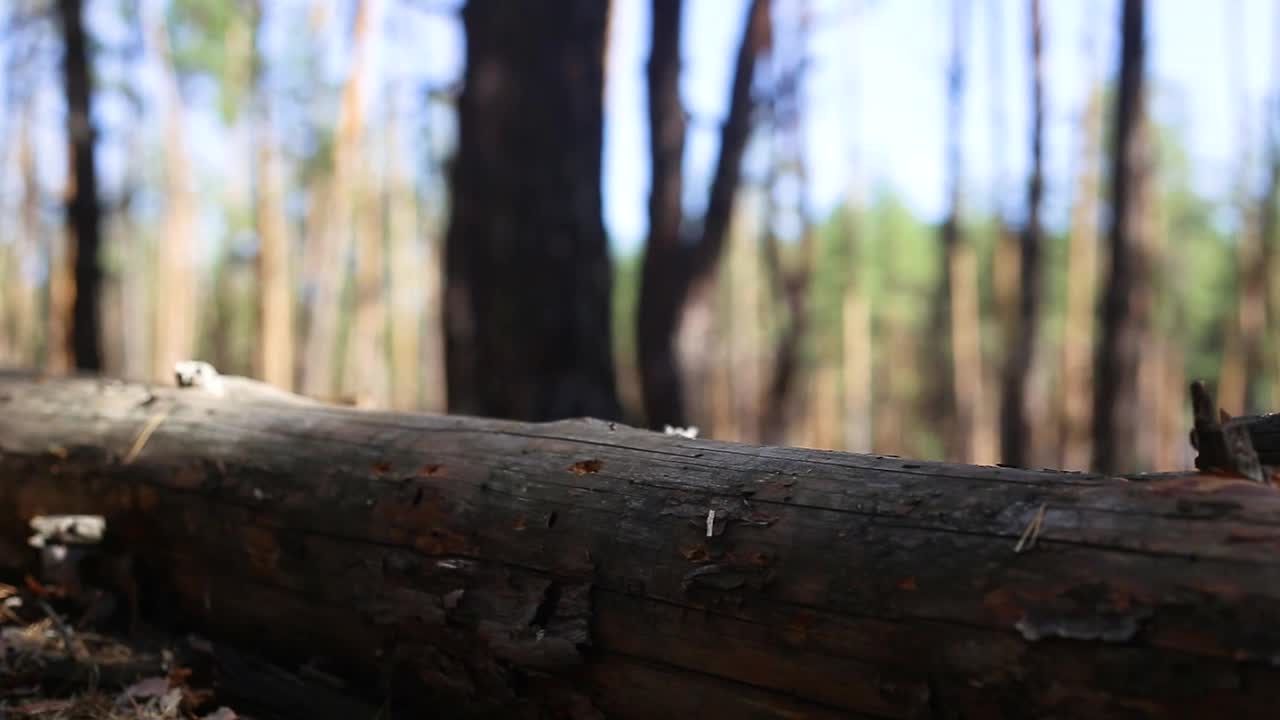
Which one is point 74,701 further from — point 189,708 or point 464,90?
point 464,90

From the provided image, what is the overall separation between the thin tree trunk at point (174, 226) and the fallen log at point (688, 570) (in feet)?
60.1

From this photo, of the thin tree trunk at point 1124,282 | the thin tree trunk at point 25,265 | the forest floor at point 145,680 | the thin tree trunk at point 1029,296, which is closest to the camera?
the forest floor at point 145,680

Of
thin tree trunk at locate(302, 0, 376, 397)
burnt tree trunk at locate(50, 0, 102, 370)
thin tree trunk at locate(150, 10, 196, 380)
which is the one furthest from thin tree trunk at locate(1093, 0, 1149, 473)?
thin tree trunk at locate(150, 10, 196, 380)

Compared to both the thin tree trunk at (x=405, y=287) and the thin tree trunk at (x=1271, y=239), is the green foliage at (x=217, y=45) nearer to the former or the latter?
the thin tree trunk at (x=405, y=287)

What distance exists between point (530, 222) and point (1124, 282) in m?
5.76

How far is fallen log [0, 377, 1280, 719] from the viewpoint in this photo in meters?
1.46

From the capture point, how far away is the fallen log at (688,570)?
1457 mm

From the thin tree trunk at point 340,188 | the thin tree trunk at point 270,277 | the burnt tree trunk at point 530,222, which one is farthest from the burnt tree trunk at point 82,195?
the thin tree trunk at point 270,277

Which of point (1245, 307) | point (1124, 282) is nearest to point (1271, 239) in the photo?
point (1245, 307)

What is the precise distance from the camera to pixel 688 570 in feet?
6.13

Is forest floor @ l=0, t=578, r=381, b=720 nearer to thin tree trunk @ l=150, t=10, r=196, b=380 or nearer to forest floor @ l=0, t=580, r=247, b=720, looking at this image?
forest floor @ l=0, t=580, r=247, b=720

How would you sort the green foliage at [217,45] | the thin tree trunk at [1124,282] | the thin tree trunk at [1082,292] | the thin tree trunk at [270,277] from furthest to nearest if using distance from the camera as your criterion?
the green foliage at [217,45], the thin tree trunk at [1082,292], the thin tree trunk at [270,277], the thin tree trunk at [1124,282]

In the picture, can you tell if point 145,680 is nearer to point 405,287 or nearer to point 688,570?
point 688,570

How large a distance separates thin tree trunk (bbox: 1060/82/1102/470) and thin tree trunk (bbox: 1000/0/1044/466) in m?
3.69
